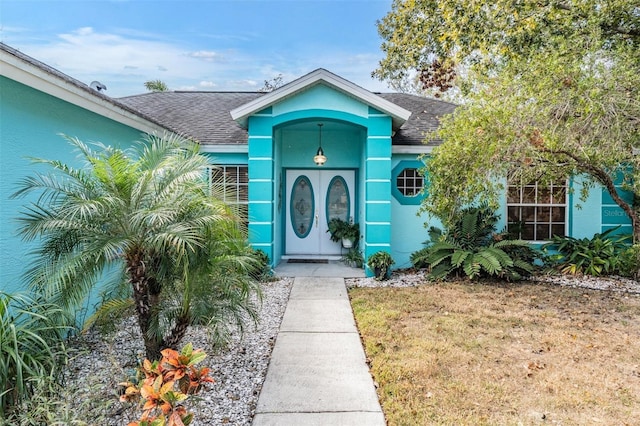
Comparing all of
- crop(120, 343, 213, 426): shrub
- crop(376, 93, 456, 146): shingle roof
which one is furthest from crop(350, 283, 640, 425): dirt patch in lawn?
crop(376, 93, 456, 146): shingle roof

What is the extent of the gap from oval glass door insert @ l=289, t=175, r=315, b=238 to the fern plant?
3243 mm

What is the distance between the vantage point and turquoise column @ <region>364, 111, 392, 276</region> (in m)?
8.57

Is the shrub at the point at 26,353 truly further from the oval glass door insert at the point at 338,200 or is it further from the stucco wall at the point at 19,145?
the oval glass door insert at the point at 338,200

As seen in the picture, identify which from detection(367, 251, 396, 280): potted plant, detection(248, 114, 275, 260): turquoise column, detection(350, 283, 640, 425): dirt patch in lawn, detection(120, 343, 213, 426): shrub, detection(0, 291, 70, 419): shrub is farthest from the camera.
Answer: detection(248, 114, 275, 260): turquoise column

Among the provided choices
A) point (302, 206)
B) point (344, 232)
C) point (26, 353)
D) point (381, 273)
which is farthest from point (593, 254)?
point (26, 353)

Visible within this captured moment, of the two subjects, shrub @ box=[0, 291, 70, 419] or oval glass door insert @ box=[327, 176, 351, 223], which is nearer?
shrub @ box=[0, 291, 70, 419]

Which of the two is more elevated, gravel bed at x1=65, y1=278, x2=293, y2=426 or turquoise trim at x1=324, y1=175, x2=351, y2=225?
turquoise trim at x1=324, y1=175, x2=351, y2=225

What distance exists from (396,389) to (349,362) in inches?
31.9

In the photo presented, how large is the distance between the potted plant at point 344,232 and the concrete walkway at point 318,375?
12.7ft

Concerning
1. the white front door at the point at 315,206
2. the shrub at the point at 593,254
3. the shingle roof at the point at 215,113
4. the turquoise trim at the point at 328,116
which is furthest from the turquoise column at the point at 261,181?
the shrub at the point at 593,254

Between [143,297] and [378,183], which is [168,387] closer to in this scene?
[143,297]

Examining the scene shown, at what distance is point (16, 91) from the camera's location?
4.26 metres

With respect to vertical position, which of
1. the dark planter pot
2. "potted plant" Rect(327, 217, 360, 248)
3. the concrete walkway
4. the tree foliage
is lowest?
the concrete walkway

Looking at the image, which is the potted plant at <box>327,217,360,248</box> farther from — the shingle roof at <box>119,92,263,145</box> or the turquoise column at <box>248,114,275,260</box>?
the shingle roof at <box>119,92,263,145</box>
